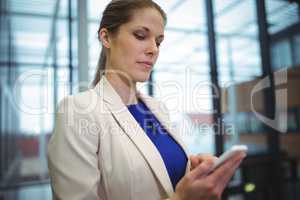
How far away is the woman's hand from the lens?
73 centimetres

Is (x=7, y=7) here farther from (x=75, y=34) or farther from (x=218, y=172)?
(x=218, y=172)

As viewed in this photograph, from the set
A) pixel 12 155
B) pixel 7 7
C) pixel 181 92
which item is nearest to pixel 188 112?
pixel 181 92

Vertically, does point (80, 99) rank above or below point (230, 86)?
below

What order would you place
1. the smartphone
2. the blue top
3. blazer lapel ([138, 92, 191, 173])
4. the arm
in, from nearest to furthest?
the smartphone, the arm, the blue top, blazer lapel ([138, 92, 191, 173])

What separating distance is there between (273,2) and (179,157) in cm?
239

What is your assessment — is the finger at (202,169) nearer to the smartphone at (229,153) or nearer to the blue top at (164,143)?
the smartphone at (229,153)

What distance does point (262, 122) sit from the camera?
273 cm

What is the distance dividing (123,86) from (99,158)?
0.31 meters

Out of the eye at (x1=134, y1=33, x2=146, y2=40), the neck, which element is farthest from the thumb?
the eye at (x1=134, y1=33, x2=146, y2=40)

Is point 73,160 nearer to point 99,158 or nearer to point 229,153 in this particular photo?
point 99,158

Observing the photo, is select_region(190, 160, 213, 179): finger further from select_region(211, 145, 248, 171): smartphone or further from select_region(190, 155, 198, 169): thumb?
select_region(190, 155, 198, 169): thumb

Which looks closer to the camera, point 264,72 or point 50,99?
point 50,99

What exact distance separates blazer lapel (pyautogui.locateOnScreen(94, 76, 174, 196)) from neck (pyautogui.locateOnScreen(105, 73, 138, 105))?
0.07 ft

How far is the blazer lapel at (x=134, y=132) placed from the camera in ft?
2.88
